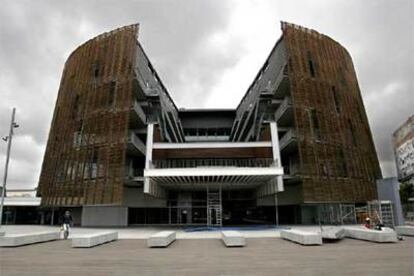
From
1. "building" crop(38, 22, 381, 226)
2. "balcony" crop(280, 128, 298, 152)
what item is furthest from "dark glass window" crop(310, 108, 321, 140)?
"balcony" crop(280, 128, 298, 152)

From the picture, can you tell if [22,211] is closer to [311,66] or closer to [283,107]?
[283,107]

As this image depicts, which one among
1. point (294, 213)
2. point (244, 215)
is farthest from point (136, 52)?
point (294, 213)

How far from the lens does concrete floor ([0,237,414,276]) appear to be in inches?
304

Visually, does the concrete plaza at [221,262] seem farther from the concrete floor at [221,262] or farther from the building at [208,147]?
the building at [208,147]

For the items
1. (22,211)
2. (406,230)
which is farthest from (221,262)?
(22,211)

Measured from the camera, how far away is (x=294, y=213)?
3378 cm

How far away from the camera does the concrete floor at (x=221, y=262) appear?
7.73 meters

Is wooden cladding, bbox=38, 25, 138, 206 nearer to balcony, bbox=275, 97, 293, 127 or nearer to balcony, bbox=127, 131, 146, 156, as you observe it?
balcony, bbox=127, 131, 146, 156

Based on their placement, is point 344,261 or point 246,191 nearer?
point 344,261

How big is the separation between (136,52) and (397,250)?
95.3ft

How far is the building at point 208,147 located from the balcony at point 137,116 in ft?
0.36

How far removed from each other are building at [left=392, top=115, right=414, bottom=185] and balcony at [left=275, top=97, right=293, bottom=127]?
34.8 meters

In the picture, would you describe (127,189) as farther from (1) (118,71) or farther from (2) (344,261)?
(2) (344,261)

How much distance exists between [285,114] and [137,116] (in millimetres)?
15161
